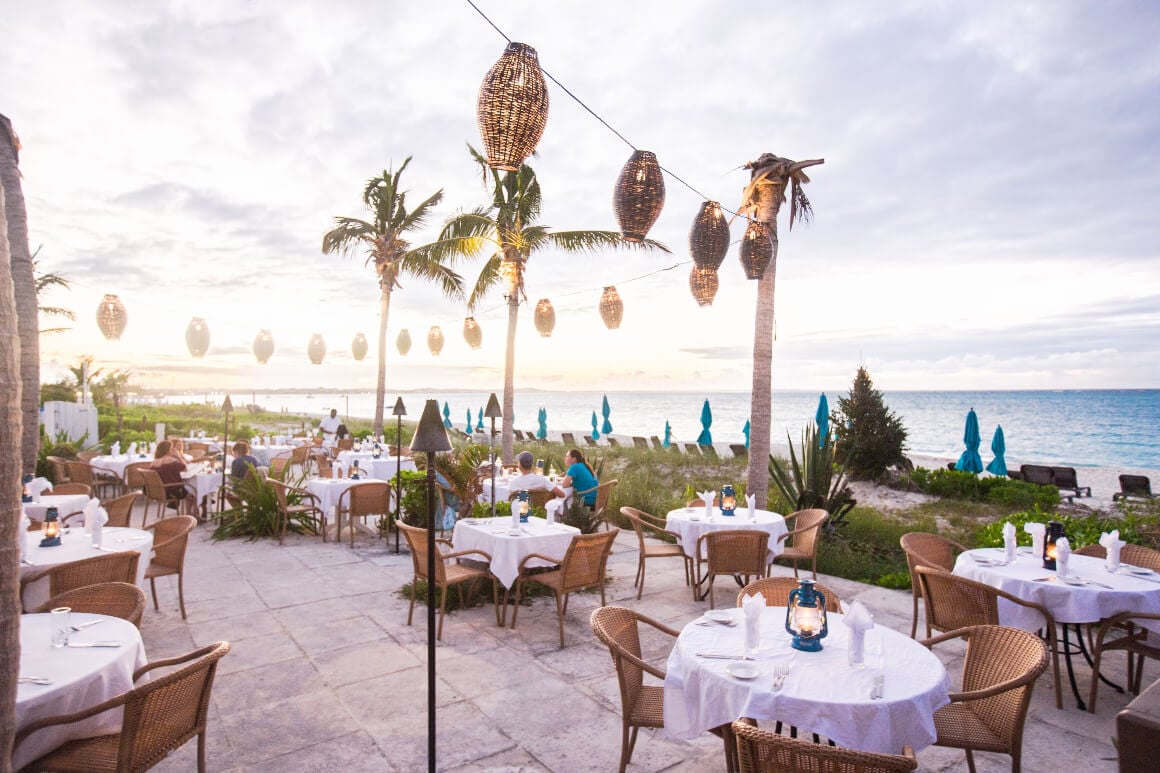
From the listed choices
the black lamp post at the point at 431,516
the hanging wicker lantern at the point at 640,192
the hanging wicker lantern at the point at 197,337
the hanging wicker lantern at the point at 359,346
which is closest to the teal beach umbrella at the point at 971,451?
the hanging wicker lantern at the point at 640,192

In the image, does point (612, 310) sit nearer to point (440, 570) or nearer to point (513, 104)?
point (440, 570)

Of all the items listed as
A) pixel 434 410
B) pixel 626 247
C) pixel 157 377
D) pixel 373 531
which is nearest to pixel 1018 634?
pixel 434 410

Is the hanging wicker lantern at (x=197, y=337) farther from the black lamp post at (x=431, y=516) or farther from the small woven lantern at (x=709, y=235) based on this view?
the black lamp post at (x=431, y=516)

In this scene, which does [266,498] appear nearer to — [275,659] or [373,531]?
[373,531]

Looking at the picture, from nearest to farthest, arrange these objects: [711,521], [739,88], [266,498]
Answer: [711,521] → [739,88] → [266,498]

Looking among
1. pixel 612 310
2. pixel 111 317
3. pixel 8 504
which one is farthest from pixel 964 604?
pixel 111 317

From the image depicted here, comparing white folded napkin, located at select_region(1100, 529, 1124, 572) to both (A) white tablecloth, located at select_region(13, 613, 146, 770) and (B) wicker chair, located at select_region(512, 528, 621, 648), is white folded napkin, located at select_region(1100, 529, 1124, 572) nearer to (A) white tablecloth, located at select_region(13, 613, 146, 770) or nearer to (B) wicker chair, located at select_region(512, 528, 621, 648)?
(B) wicker chair, located at select_region(512, 528, 621, 648)

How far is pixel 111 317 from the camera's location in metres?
10.5

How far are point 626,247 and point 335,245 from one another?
8.17m

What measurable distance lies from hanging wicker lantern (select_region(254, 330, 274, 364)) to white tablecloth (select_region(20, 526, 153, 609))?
8600mm

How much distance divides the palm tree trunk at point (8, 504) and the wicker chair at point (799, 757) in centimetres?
201

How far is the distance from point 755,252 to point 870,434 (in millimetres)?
8720

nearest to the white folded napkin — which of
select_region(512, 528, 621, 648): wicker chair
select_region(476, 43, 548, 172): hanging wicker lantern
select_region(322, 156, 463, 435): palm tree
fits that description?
select_region(512, 528, 621, 648): wicker chair

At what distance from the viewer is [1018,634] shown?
9.48 feet
